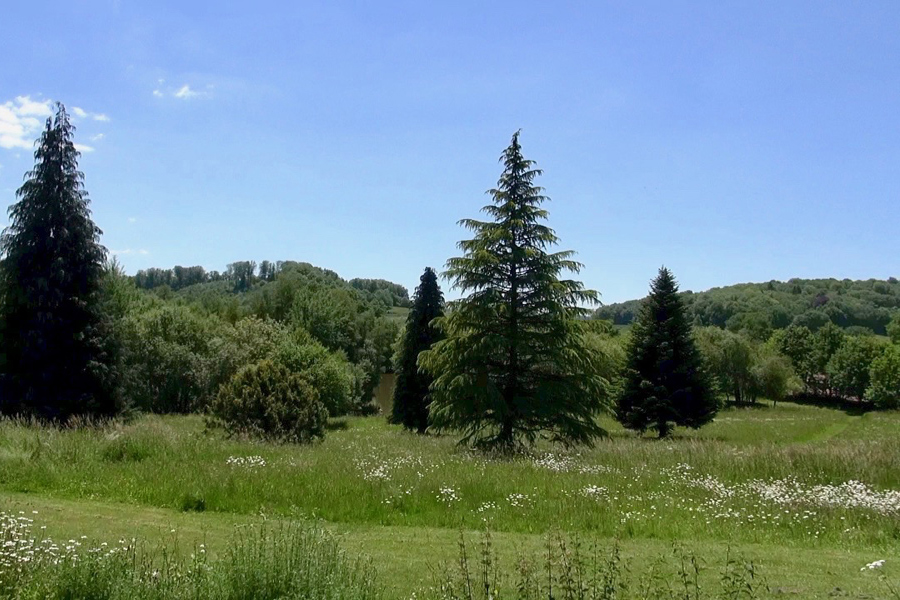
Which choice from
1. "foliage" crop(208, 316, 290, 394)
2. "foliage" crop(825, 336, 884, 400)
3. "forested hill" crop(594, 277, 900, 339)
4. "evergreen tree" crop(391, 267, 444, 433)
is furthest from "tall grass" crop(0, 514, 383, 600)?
"forested hill" crop(594, 277, 900, 339)

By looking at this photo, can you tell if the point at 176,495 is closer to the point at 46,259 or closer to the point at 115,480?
the point at 115,480

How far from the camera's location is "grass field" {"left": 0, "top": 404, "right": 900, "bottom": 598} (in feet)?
25.2

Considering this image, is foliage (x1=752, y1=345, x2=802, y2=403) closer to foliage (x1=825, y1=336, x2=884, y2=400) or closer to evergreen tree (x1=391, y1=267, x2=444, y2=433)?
foliage (x1=825, y1=336, x2=884, y2=400)

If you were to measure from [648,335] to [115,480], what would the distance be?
2816 centimetres

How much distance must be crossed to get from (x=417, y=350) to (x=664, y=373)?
13.0 metres

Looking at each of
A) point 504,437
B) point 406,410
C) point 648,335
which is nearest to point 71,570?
point 504,437

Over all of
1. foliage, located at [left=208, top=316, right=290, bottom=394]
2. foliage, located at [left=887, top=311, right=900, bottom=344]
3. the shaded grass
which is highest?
foliage, located at [left=887, top=311, right=900, bottom=344]

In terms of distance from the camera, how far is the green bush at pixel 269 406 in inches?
685

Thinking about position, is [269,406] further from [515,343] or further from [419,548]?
[419,548]

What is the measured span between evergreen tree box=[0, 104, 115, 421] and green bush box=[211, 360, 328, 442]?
7905mm

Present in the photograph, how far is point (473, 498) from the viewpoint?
10.3m

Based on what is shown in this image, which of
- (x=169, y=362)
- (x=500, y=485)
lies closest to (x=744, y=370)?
(x=169, y=362)

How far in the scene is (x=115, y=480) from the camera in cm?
1105

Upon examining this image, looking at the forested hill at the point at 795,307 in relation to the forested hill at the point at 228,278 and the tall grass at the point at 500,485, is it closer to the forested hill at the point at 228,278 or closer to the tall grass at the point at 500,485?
the forested hill at the point at 228,278
